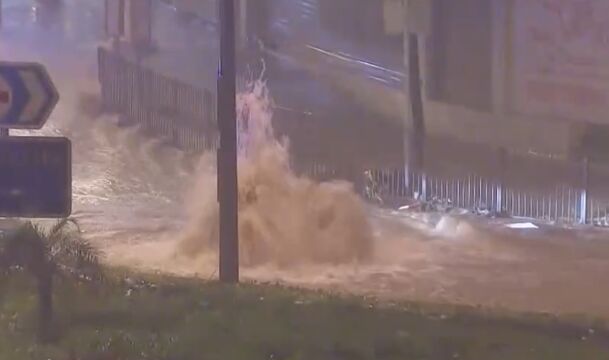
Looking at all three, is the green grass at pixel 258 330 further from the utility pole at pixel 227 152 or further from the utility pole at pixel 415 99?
the utility pole at pixel 415 99

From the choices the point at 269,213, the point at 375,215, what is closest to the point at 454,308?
the point at 269,213

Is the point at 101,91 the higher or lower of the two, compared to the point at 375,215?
higher

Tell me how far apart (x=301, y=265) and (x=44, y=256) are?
195 inches

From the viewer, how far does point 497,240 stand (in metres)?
13.3

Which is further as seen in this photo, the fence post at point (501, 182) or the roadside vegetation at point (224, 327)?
the fence post at point (501, 182)

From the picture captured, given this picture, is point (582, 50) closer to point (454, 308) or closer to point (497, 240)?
point (497, 240)

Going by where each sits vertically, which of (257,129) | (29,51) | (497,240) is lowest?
(497,240)

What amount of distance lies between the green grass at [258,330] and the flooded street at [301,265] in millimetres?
1771

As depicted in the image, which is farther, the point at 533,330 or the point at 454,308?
the point at 454,308

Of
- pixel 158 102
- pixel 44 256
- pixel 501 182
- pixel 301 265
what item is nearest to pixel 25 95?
pixel 44 256

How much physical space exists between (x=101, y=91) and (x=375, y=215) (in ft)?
20.8

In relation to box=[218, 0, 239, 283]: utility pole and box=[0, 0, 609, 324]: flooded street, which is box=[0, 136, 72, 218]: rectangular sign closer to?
box=[0, 0, 609, 324]: flooded street

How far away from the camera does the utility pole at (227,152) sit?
28.4ft

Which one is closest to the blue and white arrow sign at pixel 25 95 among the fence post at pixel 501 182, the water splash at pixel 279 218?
the water splash at pixel 279 218
